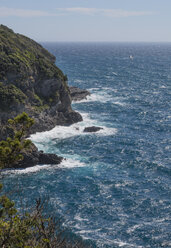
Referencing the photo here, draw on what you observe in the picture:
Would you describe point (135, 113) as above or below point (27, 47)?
below

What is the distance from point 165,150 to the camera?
70875 millimetres

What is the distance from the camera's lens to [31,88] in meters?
79.1

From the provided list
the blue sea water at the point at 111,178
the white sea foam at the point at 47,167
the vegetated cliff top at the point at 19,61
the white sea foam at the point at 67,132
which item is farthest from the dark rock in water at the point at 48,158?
the vegetated cliff top at the point at 19,61

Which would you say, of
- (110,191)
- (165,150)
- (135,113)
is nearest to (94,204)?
(110,191)

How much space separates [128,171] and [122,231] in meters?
19.8

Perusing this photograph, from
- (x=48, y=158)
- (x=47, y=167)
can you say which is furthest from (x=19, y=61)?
(x=47, y=167)

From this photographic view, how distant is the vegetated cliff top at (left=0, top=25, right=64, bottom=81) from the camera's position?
73625 millimetres

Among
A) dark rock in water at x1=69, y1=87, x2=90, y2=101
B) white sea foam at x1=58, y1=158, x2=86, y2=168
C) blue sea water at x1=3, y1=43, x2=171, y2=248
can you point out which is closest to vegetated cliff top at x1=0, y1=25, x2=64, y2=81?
blue sea water at x1=3, y1=43, x2=171, y2=248

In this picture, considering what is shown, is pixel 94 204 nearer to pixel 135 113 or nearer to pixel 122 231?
pixel 122 231

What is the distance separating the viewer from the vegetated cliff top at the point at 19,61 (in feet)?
242

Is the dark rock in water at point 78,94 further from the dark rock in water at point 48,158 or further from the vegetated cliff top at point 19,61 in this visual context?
the dark rock in water at point 48,158

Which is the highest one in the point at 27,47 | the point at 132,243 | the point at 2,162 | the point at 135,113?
the point at 27,47

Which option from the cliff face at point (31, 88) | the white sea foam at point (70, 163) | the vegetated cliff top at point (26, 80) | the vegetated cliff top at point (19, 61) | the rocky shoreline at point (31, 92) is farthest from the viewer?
the vegetated cliff top at point (19, 61)

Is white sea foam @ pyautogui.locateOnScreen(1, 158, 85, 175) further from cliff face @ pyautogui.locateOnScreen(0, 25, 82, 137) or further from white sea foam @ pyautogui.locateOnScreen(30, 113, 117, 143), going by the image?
white sea foam @ pyautogui.locateOnScreen(30, 113, 117, 143)
